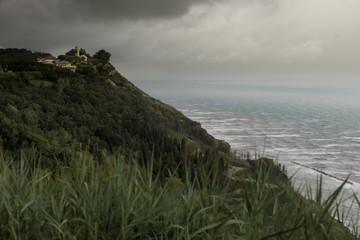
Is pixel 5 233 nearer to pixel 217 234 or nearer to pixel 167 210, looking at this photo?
pixel 167 210

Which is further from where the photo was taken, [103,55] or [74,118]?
[103,55]

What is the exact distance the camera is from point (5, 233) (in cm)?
342

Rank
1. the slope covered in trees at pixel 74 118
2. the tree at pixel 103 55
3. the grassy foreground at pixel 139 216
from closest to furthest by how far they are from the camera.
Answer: the grassy foreground at pixel 139 216 < the slope covered in trees at pixel 74 118 < the tree at pixel 103 55

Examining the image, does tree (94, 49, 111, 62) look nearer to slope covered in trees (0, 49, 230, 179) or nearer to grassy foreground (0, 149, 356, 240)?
slope covered in trees (0, 49, 230, 179)

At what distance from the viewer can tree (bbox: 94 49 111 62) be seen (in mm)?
87250

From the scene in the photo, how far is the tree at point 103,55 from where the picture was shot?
8725 centimetres

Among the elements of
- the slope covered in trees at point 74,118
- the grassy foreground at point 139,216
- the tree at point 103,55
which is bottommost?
the slope covered in trees at point 74,118

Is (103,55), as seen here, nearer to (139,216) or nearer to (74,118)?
(74,118)

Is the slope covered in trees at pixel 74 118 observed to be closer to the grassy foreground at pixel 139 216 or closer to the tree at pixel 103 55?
the grassy foreground at pixel 139 216

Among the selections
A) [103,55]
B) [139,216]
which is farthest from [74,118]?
[103,55]

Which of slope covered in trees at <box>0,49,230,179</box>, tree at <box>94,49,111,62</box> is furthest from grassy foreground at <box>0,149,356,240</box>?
tree at <box>94,49,111,62</box>

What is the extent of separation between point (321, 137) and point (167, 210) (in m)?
123

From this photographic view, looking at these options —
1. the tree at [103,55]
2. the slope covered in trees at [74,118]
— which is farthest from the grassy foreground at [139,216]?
the tree at [103,55]

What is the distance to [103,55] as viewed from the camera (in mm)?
87375
